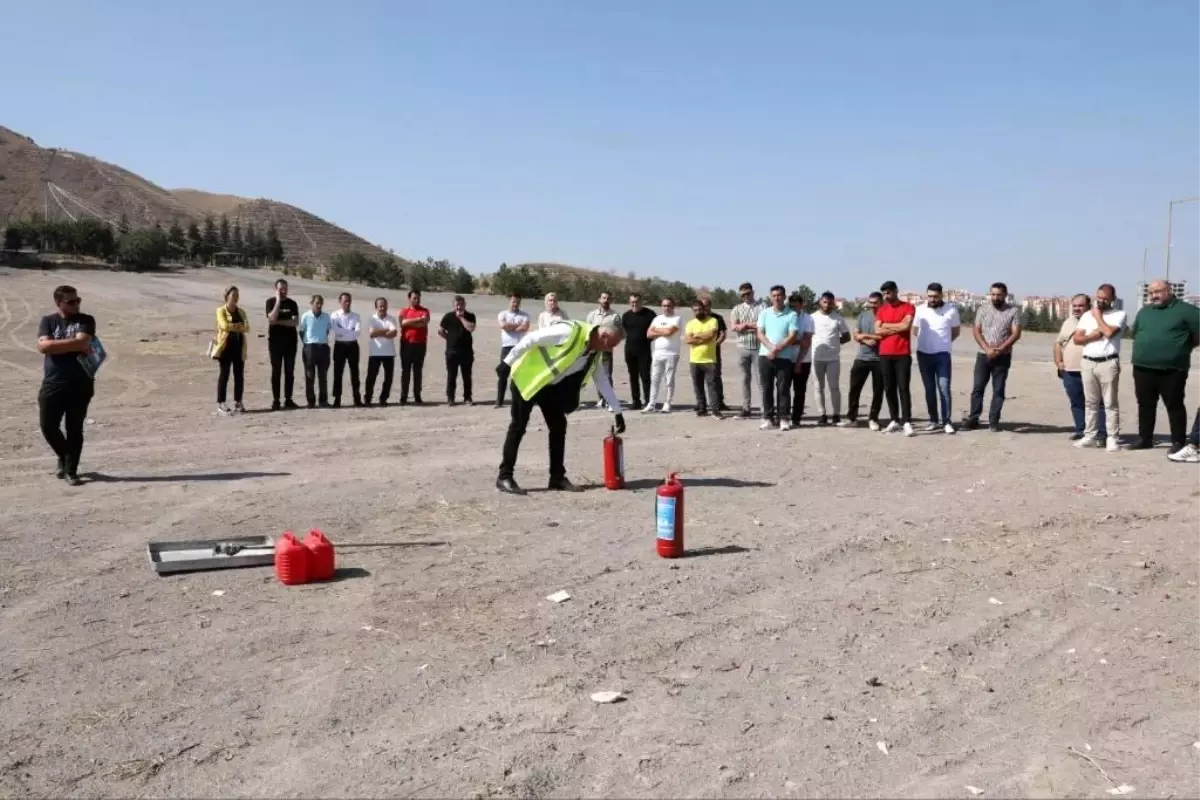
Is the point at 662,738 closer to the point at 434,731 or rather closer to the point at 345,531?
the point at 434,731

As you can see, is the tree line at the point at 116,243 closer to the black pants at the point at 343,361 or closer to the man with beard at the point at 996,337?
the black pants at the point at 343,361

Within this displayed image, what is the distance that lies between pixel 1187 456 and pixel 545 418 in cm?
755

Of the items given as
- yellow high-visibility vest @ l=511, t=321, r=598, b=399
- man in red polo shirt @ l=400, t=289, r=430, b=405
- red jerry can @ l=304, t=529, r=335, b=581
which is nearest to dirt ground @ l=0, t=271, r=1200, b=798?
red jerry can @ l=304, t=529, r=335, b=581

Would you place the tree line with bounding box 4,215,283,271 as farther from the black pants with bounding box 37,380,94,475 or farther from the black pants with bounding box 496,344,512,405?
the black pants with bounding box 37,380,94,475

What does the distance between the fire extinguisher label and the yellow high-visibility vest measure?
2.51 meters

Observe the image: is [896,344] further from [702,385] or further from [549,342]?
[549,342]

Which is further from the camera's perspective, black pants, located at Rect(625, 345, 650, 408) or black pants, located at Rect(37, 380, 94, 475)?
black pants, located at Rect(625, 345, 650, 408)

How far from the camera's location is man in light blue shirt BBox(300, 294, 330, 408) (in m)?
16.3

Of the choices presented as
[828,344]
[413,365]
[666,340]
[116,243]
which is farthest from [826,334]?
[116,243]

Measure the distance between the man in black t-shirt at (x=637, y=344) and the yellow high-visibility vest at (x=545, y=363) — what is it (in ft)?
22.0

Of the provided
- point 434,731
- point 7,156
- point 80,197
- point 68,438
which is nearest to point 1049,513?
point 434,731

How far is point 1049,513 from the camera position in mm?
8859

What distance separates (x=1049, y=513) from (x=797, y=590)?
3537 millimetres

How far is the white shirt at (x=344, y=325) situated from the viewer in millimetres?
16516
